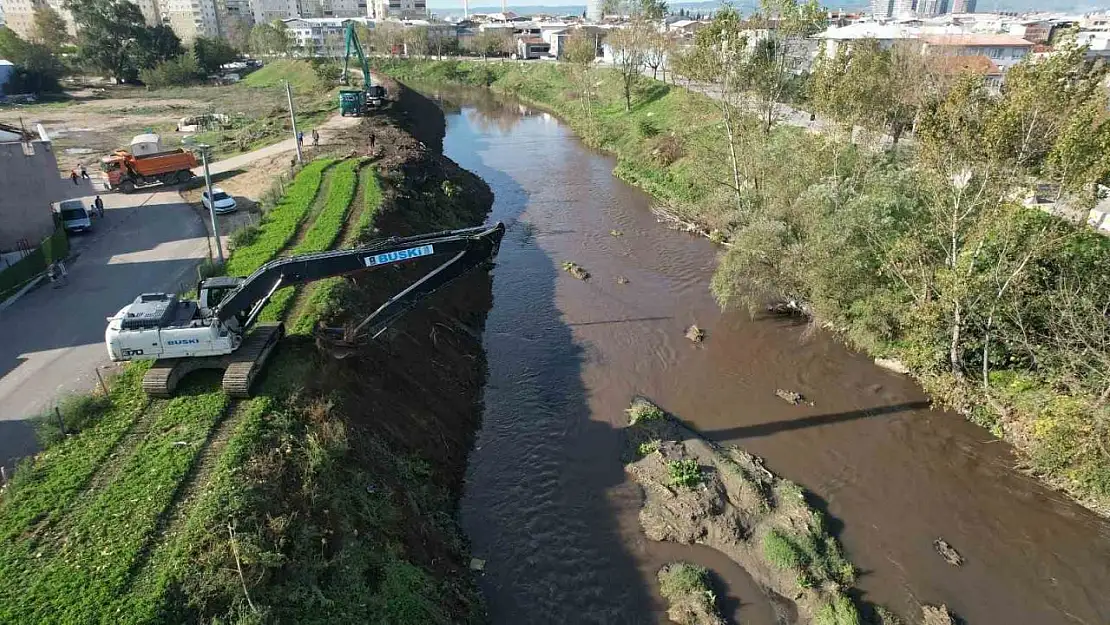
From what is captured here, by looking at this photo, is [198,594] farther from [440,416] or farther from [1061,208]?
[1061,208]

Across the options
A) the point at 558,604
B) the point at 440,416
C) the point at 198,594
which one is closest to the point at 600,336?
the point at 440,416

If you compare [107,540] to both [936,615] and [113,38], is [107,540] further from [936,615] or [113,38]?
[113,38]

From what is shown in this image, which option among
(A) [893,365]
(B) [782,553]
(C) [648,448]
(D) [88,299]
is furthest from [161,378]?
(A) [893,365]

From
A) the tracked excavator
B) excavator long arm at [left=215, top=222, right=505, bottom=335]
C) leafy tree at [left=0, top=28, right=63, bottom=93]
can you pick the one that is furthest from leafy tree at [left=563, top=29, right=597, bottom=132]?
leafy tree at [left=0, top=28, right=63, bottom=93]

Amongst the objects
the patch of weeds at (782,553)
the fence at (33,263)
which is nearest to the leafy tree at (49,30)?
the fence at (33,263)

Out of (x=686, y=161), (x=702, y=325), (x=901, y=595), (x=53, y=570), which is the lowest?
(x=901, y=595)

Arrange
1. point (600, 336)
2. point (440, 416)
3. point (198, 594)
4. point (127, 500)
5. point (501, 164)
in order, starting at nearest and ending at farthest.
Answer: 1. point (198, 594)
2. point (127, 500)
3. point (440, 416)
4. point (600, 336)
5. point (501, 164)
